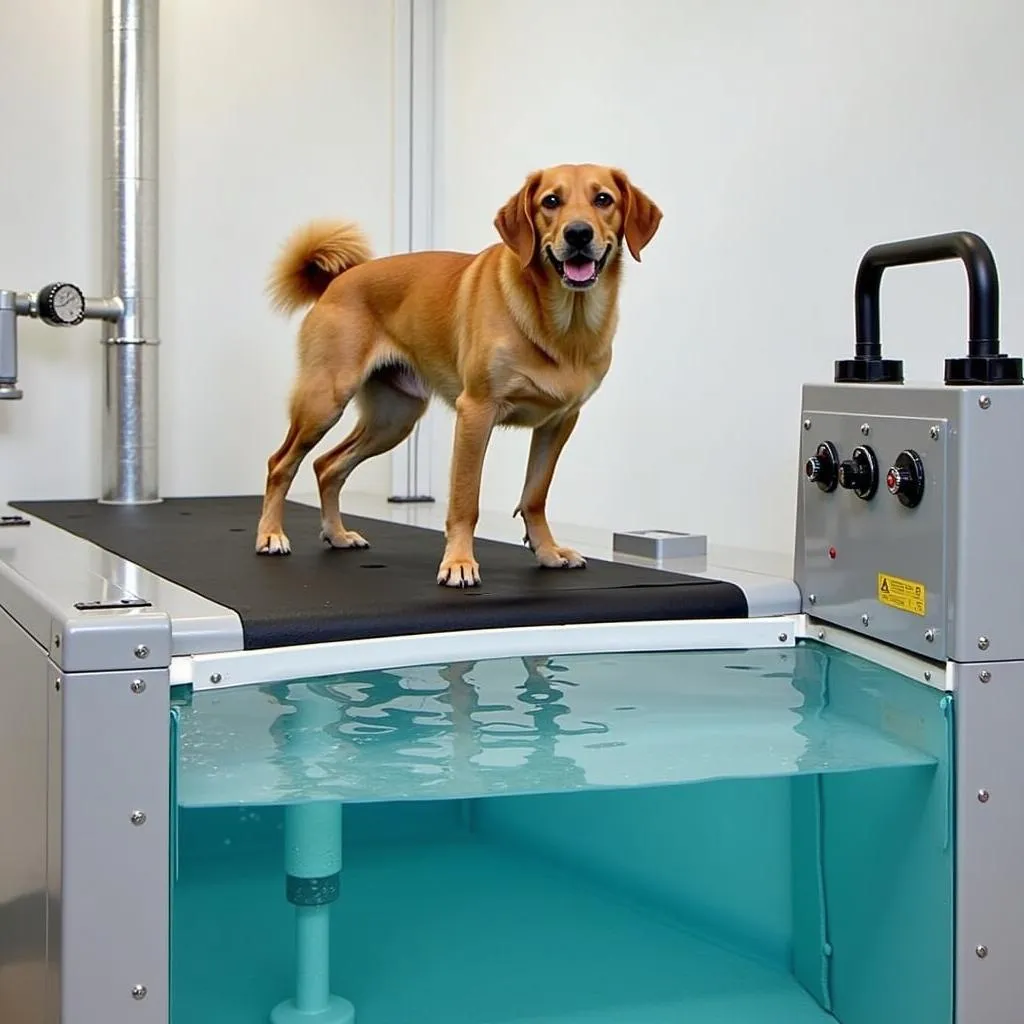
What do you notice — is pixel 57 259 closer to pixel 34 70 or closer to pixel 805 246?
pixel 34 70

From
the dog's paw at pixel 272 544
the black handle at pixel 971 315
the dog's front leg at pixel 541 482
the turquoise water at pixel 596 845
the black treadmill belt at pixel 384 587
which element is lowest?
the turquoise water at pixel 596 845

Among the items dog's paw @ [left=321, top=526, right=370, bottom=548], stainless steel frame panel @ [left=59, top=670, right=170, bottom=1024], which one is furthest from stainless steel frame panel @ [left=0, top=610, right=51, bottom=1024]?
dog's paw @ [left=321, top=526, right=370, bottom=548]

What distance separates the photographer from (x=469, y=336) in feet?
5.68

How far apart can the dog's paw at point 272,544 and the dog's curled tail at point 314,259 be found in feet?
1.37

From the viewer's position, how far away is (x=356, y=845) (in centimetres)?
192

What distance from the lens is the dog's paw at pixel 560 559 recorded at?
176cm

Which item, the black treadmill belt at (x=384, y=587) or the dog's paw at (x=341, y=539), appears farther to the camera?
the dog's paw at (x=341, y=539)

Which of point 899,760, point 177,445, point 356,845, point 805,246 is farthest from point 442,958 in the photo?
point 177,445

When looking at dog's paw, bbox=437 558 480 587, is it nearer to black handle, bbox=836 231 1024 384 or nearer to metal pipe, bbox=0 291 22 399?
black handle, bbox=836 231 1024 384

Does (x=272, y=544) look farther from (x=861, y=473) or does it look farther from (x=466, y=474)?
(x=861, y=473)

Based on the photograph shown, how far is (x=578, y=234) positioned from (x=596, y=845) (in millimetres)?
803

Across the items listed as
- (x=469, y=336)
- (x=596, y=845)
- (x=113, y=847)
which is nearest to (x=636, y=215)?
(x=469, y=336)

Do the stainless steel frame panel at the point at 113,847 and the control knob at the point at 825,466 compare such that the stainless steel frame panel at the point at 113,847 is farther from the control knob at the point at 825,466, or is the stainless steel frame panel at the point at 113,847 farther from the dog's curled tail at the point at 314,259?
the dog's curled tail at the point at 314,259

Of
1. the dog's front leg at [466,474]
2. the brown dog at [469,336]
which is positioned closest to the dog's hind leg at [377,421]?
the brown dog at [469,336]
